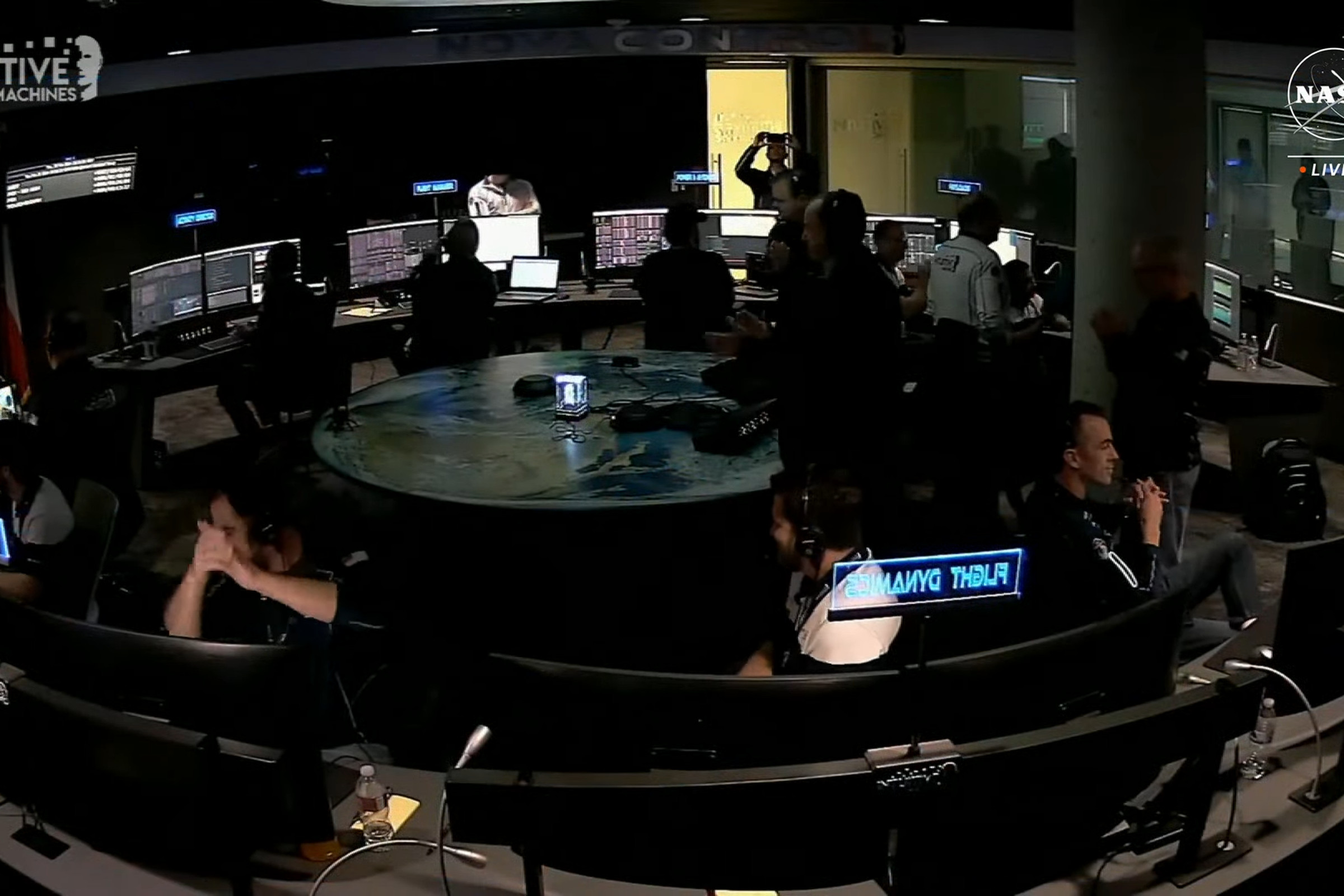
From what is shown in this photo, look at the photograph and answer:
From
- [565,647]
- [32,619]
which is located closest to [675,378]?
[565,647]

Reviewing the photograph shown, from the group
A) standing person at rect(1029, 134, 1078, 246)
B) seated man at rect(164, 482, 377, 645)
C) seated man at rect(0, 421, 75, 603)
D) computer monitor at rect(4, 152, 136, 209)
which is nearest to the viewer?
seated man at rect(164, 482, 377, 645)

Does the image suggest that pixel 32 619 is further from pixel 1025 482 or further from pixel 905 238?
pixel 905 238

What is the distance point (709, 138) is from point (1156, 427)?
7.99 metres

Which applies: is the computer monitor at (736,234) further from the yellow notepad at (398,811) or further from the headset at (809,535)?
the yellow notepad at (398,811)

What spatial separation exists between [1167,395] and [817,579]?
2590 mm

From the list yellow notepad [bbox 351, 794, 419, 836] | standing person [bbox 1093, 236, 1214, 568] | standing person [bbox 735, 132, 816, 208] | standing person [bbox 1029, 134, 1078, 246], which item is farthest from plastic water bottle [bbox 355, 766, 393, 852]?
standing person [bbox 1029, 134, 1078, 246]

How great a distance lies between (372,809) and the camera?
8.80 feet

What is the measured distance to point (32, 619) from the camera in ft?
8.32

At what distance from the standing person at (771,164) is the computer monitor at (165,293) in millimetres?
3786

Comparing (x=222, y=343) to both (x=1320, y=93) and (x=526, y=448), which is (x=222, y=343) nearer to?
(x=526, y=448)

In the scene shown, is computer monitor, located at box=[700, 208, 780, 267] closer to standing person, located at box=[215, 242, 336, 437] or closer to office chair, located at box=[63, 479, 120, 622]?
standing person, located at box=[215, 242, 336, 437]

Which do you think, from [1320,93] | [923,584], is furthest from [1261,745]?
[1320,93]

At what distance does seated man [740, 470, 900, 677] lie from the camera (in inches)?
121

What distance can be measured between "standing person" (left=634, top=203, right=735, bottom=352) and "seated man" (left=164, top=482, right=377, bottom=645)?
3.89 m
